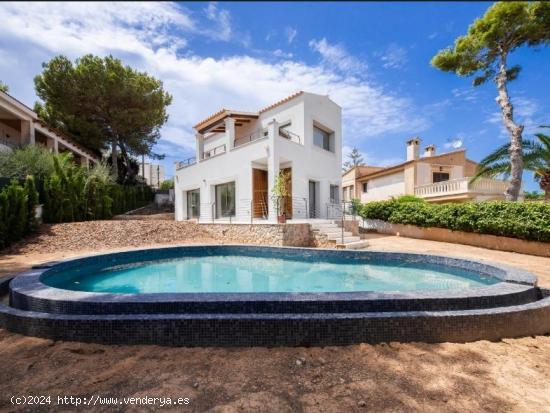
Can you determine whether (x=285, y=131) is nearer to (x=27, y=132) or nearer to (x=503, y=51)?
(x=503, y=51)

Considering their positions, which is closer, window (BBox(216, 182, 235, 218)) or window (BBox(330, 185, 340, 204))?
window (BBox(216, 182, 235, 218))

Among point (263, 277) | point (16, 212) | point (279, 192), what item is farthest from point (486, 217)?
point (16, 212)

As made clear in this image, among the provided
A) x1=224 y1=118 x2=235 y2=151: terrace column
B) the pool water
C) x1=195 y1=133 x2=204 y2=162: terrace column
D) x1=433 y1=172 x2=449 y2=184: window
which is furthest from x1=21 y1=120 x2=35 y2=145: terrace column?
x1=433 y1=172 x2=449 y2=184: window

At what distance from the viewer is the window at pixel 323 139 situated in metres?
16.7

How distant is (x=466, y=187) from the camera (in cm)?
1723

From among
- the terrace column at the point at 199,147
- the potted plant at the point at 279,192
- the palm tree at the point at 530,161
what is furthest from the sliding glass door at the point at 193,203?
the palm tree at the point at 530,161

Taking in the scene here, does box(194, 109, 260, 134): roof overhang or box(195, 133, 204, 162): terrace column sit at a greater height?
box(194, 109, 260, 134): roof overhang

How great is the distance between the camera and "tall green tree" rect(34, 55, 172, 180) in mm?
21734

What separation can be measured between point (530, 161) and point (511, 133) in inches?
84.3

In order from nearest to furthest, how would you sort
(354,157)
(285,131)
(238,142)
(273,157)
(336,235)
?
1. (336,235)
2. (273,157)
3. (285,131)
4. (238,142)
5. (354,157)

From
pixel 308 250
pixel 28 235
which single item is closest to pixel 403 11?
pixel 308 250

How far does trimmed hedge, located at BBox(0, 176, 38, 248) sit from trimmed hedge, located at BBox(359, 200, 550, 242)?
59.5ft

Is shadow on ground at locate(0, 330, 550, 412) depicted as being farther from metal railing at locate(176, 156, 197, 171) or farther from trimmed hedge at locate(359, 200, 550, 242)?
metal railing at locate(176, 156, 197, 171)

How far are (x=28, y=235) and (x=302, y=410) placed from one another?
1460 centimetres
